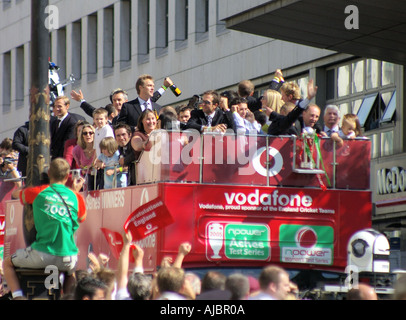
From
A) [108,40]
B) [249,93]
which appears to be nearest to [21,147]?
[249,93]

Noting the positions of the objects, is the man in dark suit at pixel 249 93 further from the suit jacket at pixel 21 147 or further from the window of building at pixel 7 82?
the window of building at pixel 7 82

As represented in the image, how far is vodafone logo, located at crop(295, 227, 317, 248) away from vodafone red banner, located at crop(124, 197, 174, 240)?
146 cm

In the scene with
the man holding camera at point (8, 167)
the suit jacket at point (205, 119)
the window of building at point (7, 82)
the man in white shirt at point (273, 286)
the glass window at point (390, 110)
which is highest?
the window of building at point (7, 82)

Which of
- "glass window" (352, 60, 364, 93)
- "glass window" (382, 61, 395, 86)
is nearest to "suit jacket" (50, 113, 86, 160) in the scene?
"glass window" (382, 61, 395, 86)

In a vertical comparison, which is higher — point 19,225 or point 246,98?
point 246,98

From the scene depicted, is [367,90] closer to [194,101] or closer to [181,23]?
[181,23]

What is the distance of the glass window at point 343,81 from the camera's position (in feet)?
93.2

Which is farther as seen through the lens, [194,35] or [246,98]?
[194,35]

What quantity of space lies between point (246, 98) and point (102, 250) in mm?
3117

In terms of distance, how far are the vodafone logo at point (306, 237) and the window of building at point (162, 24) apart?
85.2 feet

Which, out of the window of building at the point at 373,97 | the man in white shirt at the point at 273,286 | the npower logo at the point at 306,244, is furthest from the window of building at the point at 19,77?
the man in white shirt at the point at 273,286

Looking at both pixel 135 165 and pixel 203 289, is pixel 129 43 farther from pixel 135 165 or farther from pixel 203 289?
pixel 203 289
